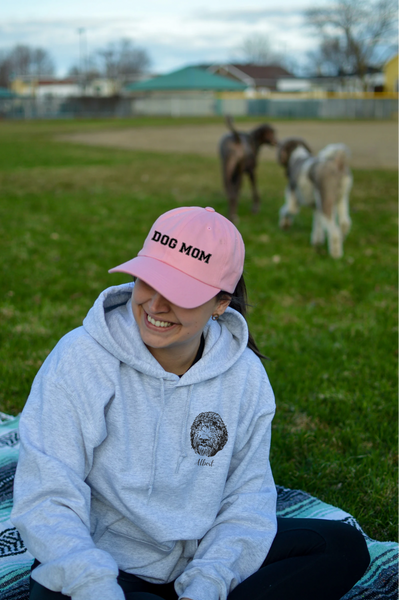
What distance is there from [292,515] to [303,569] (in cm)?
75

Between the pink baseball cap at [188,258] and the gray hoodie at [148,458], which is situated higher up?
the pink baseball cap at [188,258]

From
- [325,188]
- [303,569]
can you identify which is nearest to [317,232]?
[325,188]

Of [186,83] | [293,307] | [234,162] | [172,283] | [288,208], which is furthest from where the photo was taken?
[186,83]

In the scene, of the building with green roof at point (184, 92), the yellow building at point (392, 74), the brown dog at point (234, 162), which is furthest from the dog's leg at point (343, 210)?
the yellow building at point (392, 74)

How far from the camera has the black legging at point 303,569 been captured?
1.90 meters

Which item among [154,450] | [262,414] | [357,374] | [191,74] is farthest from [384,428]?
[191,74]

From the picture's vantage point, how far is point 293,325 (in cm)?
494

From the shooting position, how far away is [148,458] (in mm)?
1997

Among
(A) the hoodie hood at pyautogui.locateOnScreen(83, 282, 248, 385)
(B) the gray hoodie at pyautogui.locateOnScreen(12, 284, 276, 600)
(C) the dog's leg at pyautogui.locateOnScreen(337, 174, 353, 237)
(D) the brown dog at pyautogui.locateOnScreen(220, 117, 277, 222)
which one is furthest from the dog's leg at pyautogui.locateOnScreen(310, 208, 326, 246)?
(B) the gray hoodie at pyautogui.locateOnScreen(12, 284, 276, 600)

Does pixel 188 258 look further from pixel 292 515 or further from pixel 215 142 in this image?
pixel 215 142

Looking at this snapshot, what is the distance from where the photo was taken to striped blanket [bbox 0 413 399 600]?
2262 mm

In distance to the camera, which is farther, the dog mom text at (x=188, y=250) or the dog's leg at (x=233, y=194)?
the dog's leg at (x=233, y=194)

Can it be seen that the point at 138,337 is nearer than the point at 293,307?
Yes

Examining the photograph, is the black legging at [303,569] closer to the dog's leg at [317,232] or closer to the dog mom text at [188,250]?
the dog mom text at [188,250]
